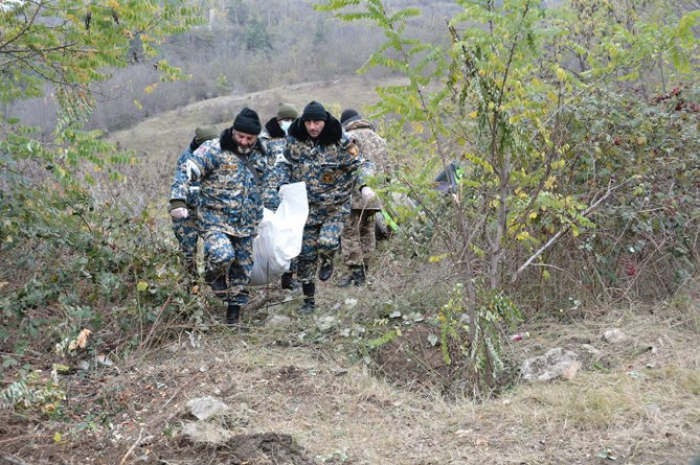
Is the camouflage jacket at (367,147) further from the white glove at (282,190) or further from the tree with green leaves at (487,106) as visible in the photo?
the tree with green leaves at (487,106)

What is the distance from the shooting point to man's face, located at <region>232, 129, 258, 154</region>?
537cm

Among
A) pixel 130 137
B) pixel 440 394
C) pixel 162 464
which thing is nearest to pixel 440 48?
pixel 440 394

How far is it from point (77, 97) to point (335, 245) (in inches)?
93.7

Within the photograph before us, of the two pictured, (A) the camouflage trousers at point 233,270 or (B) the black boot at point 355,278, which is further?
(B) the black boot at point 355,278

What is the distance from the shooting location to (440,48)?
3.81 meters

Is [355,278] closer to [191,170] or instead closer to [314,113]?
[314,113]

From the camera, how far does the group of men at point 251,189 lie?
5337 millimetres

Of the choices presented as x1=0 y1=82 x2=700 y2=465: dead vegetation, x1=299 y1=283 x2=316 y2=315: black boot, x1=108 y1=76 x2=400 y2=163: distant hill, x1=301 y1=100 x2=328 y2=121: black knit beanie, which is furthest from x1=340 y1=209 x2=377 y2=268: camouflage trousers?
x1=108 y1=76 x2=400 y2=163: distant hill

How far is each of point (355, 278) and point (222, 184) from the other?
1.95 m

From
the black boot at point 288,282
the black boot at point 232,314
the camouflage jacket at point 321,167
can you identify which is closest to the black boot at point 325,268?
the camouflage jacket at point 321,167

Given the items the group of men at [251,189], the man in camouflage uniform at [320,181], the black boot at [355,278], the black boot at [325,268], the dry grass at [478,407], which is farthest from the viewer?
the black boot at [355,278]

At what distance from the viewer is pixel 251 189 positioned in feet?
18.2

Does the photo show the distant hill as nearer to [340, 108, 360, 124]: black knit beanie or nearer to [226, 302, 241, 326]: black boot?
[340, 108, 360, 124]: black knit beanie

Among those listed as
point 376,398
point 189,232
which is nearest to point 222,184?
point 189,232
